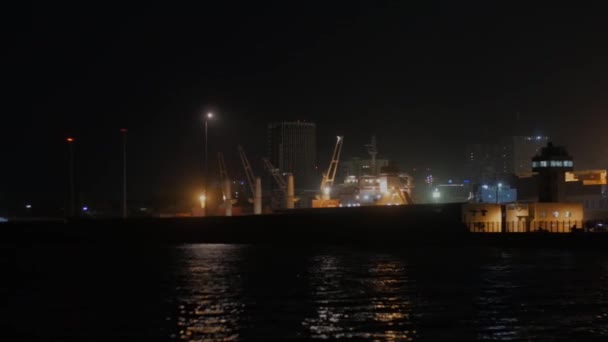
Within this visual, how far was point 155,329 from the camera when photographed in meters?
17.8

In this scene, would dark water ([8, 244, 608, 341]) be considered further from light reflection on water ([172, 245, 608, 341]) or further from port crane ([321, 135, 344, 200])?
port crane ([321, 135, 344, 200])

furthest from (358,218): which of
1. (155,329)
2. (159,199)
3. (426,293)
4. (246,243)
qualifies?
(159,199)

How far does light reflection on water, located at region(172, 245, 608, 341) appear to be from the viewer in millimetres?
17359

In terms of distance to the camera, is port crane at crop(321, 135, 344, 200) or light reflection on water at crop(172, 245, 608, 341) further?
port crane at crop(321, 135, 344, 200)

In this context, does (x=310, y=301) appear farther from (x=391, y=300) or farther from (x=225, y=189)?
(x=225, y=189)

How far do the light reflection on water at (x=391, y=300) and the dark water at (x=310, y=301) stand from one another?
0.14 feet

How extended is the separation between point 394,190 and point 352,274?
64.5 meters

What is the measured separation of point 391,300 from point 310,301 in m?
2.40

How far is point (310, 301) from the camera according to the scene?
2295 cm

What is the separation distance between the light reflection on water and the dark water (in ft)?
0.14

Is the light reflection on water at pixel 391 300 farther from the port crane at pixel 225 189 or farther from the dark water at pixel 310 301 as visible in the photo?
the port crane at pixel 225 189

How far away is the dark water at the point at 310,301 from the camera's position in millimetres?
17328

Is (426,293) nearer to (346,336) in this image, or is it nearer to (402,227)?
(346,336)

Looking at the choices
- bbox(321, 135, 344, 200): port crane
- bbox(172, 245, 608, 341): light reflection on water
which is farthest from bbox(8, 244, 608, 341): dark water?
bbox(321, 135, 344, 200): port crane
